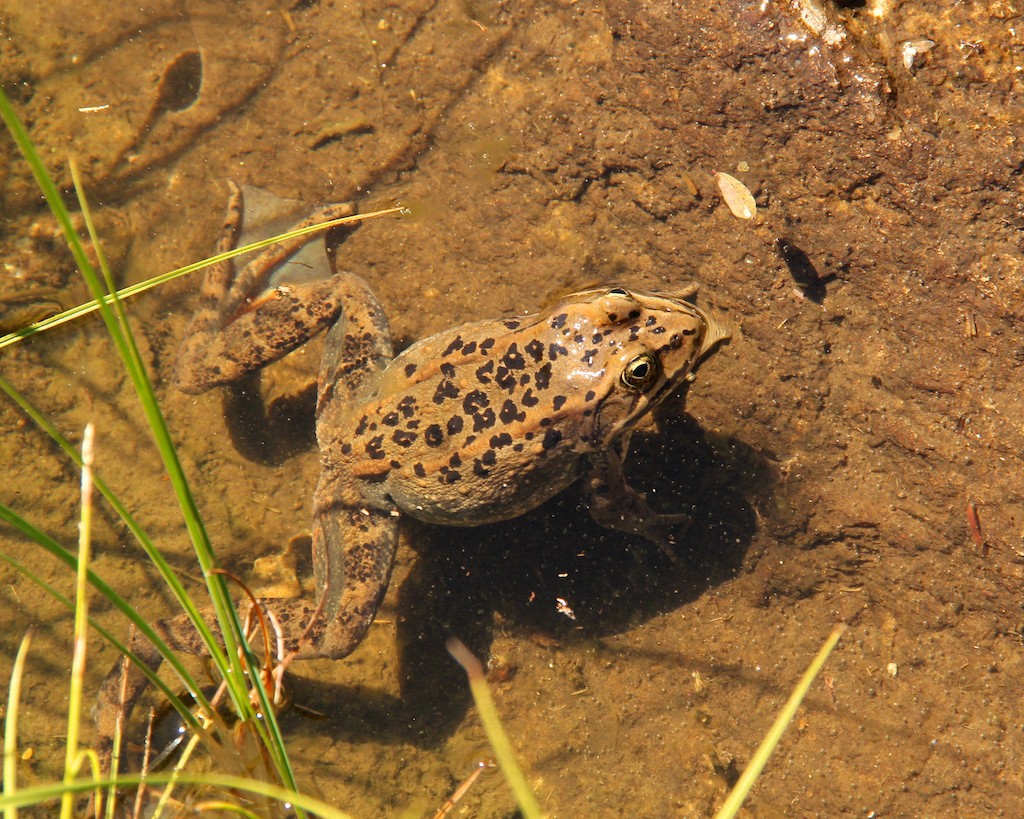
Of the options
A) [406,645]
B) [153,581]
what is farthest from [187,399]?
→ [406,645]

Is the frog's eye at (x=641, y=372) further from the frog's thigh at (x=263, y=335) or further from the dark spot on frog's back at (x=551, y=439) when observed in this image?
the frog's thigh at (x=263, y=335)

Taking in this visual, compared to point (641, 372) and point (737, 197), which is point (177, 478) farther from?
point (737, 197)

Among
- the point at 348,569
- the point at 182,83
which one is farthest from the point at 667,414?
the point at 182,83

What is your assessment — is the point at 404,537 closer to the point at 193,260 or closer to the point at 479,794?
the point at 479,794

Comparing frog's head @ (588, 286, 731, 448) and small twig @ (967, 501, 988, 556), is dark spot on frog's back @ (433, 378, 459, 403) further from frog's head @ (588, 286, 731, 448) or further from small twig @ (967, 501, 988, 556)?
small twig @ (967, 501, 988, 556)

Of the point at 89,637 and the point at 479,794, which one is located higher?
the point at 89,637
